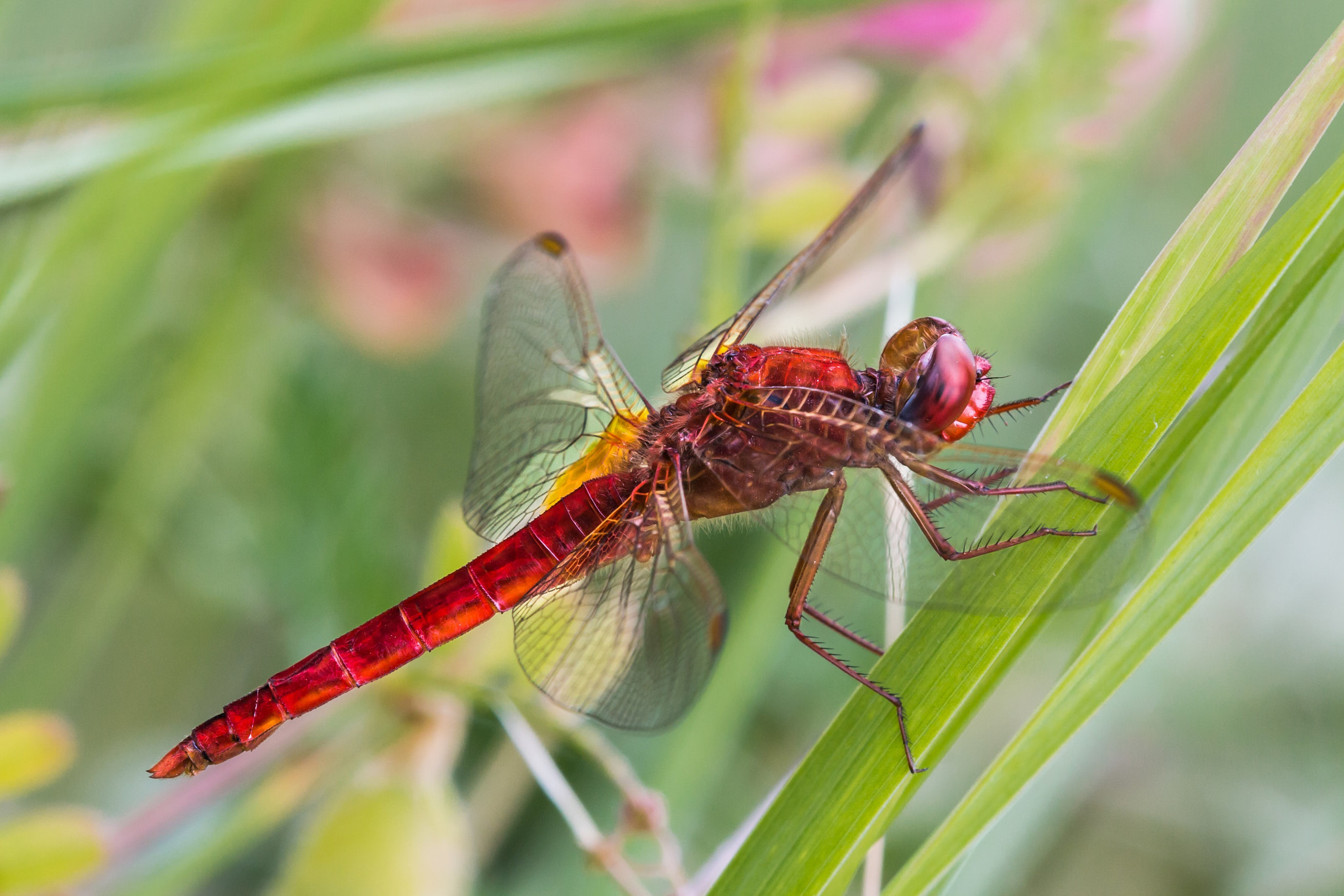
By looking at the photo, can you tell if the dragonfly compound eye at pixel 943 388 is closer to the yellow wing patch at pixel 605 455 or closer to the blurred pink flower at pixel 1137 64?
the yellow wing patch at pixel 605 455

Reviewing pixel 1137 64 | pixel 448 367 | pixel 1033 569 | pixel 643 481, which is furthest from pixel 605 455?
pixel 1137 64

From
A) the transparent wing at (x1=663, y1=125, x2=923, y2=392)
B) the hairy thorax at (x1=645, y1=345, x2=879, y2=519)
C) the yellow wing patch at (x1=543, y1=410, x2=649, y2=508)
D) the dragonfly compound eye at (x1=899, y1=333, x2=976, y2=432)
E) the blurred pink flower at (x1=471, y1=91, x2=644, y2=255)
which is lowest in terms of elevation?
the dragonfly compound eye at (x1=899, y1=333, x2=976, y2=432)

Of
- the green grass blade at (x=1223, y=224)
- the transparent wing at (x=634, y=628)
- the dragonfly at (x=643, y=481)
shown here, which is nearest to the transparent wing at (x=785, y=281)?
the dragonfly at (x=643, y=481)

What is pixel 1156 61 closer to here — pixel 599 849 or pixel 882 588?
pixel 882 588

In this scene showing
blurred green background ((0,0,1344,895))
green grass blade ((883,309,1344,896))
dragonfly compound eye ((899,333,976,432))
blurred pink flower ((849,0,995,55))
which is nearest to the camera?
green grass blade ((883,309,1344,896))

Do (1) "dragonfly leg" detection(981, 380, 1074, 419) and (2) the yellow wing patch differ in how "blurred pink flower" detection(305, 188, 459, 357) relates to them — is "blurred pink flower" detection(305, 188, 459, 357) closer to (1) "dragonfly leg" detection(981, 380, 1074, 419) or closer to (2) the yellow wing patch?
(2) the yellow wing patch

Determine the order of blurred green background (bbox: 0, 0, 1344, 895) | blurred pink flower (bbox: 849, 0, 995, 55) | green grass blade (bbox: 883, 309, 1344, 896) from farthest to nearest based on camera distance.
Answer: blurred pink flower (bbox: 849, 0, 995, 55) → blurred green background (bbox: 0, 0, 1344, 895) → green grass blade (bbox: 883, 309, 1344, 896)

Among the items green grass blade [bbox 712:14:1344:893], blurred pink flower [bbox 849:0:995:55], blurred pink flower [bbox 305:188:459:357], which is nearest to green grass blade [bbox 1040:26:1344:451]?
green grass blade [bbox 712:14:1344:893]

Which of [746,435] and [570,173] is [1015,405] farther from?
[570,173]
